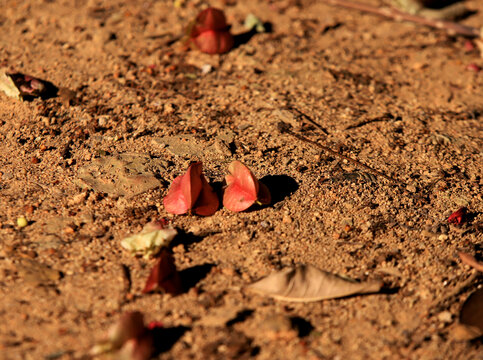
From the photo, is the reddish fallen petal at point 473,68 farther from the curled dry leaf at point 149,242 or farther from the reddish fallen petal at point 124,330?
the reddish fallen petal at point 124,330

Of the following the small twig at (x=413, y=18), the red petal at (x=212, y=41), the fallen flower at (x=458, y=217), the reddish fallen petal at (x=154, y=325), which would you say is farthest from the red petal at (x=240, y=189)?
the small twig at (x=413, y=18)

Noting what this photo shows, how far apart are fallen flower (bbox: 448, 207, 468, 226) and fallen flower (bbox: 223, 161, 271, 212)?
82 cm

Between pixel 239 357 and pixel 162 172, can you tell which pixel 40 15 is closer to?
pixel 162 172

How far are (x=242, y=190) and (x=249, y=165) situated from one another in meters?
0.31

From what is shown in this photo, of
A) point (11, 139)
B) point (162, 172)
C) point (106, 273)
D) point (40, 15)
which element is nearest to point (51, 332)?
point (106, 273)

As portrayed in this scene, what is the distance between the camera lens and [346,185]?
8.68 feet

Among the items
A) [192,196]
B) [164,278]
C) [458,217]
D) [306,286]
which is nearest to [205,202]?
[192,196]

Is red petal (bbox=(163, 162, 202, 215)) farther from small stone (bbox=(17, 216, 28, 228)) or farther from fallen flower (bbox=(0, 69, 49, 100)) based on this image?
fallen flower (bbox=(0, 69, 49, 100))

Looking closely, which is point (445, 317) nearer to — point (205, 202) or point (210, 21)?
point (205, 202)

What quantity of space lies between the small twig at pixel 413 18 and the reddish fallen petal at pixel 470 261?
2195mm

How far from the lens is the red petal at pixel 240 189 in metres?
2.39

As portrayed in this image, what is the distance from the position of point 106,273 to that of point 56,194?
22.8 inches

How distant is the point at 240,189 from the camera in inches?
96.2

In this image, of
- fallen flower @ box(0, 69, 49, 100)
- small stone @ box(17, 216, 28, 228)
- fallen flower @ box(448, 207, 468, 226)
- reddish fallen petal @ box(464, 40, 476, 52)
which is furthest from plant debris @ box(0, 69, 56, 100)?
reddish fallen petal @ box(464, 40, 476, 52)
